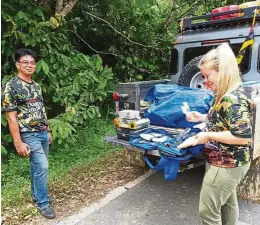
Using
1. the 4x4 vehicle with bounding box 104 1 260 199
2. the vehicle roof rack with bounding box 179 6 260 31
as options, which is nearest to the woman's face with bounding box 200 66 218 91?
the 4x4 vehicle with bounding box 104 1 260 199

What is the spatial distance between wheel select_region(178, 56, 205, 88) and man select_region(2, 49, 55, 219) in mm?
2123

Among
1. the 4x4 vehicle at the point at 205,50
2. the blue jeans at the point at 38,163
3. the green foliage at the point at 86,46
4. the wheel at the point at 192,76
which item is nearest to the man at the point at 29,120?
the blue jeans at the point at 38,163

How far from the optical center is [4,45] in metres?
4.07

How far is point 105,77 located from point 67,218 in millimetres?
2382

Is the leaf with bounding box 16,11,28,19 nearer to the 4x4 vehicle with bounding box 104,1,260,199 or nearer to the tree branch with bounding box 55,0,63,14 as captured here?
the tree branch with bounding box 55,0,63,14

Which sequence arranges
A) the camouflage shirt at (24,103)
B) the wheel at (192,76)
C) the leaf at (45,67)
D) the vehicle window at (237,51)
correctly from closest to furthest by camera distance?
the camouflage shirt at (24,103) → the leaf at (45,67) → the vehicle window at (237,51) → the wheel at (192,76)

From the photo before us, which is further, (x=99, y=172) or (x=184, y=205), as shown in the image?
(x=99, y=172)

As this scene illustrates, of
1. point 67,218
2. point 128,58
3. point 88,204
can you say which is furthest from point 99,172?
point 128,58

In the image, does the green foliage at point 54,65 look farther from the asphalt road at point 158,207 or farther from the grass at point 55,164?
the asphalt road at point 158,207

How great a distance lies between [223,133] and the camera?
1.93 m

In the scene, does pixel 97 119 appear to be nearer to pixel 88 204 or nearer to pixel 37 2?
pixel 37 2

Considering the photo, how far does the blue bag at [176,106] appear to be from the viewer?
9.93ft

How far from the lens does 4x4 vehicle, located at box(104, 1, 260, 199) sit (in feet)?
10.6

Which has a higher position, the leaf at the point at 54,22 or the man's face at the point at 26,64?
the leaf at the point at 54,22
